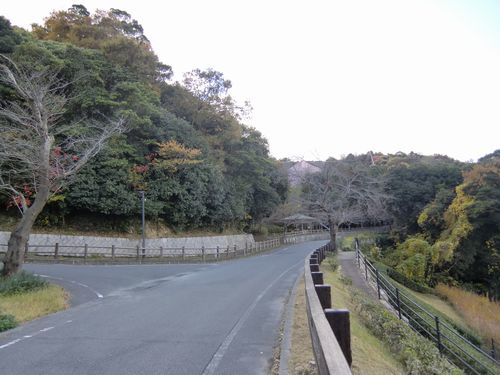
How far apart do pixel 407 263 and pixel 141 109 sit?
874 inches

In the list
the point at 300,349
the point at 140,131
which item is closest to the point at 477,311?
the point at 300,349

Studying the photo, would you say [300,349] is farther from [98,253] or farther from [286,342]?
[98,253]

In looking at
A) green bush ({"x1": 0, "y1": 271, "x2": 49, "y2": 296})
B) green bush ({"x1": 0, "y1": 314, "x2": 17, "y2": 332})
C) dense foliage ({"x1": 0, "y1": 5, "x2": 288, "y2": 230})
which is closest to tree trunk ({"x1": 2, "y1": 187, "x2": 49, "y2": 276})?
green bush ({"x1": 0, "y1": 271, "x2": 49, "y2": 296})

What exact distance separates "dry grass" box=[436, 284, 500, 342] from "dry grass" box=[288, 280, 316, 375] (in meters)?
14.2

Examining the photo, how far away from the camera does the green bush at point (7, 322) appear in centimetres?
771

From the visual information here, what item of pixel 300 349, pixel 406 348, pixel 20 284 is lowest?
pixel 406 348

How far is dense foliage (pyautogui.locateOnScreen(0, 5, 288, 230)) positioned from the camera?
2553 centimetres

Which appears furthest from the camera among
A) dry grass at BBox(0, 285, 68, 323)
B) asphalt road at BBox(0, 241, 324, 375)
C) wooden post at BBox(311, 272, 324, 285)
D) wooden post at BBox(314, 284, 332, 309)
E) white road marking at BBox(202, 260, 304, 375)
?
dry grass at BBox(0, 285, 68, 323)

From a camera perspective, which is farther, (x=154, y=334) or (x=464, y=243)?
(x=464, y=243)

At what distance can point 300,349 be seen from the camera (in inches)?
224

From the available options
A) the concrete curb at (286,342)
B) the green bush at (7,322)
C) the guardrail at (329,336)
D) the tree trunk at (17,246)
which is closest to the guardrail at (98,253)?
the tree trunk at (17,246)

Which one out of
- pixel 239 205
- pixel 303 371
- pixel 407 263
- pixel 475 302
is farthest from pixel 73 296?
pixel 239 205

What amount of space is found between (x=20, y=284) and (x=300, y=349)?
356 inches

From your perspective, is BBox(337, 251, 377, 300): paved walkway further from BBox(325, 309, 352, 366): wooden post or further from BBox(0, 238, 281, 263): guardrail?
BBox(325, 309, 352, 366): wooden post
